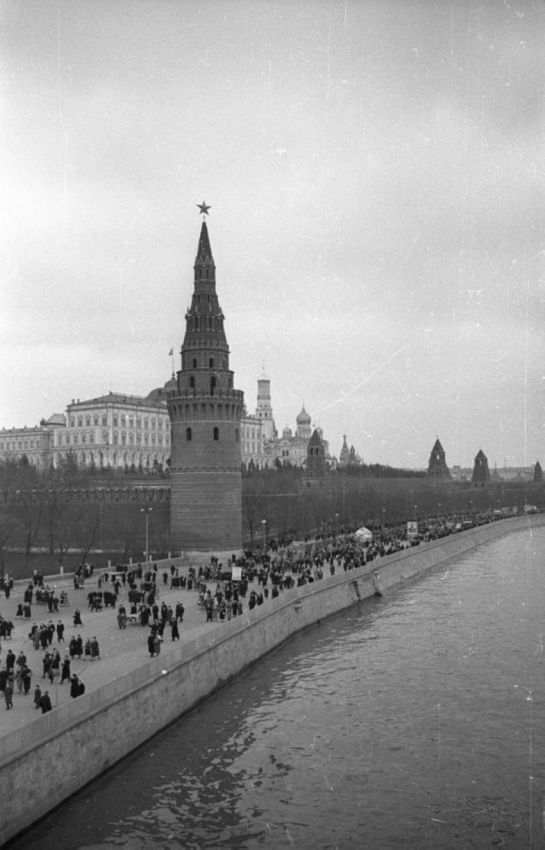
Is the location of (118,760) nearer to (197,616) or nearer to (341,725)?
(341,725)

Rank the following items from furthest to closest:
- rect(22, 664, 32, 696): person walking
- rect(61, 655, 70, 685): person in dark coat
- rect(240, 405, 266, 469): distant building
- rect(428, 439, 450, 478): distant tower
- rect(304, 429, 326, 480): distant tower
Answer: rect(428, 439, 450, 478): distant tower, rect(240, 405, 266, 469): distant building, rect(304, 429, 326, 480): distant tower, rect(61, 655, 70, 685): person in dark coat, rect(22, 664, 32, 696): person walking

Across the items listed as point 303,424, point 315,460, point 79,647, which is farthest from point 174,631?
point 303,424

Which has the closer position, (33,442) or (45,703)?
(45,703)

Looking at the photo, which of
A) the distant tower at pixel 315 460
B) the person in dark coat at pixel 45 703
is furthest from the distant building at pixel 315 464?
the person in dark coat at pixel 45 703

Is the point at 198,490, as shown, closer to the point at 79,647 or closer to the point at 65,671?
the point at 79,647

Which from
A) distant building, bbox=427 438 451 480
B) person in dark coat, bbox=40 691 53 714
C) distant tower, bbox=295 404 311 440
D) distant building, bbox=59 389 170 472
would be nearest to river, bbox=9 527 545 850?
person in dark coat, bbox=40 691 53 714

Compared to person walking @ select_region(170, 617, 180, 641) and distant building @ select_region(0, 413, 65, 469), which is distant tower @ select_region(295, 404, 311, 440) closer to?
distant building @ select_region(0, 413, 65, 469)
